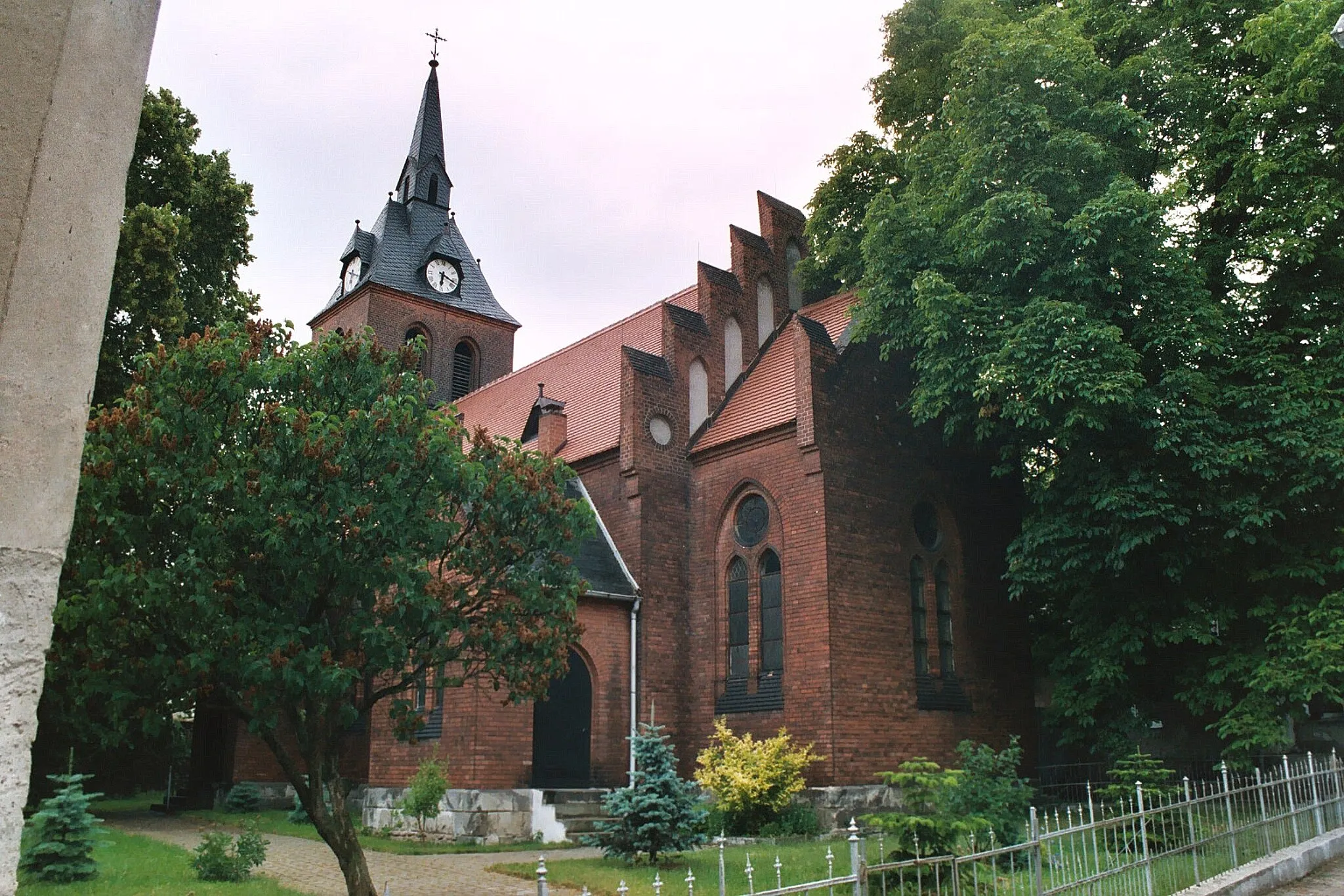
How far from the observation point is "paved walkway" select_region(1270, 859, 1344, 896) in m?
9.95

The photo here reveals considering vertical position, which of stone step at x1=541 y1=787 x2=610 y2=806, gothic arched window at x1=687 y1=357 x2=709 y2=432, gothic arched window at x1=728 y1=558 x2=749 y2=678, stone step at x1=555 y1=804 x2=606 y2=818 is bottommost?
stone step at x1=555 y1=804 x2=606 y2=818

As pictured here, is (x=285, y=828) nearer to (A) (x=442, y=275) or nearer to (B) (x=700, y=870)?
(B) (x=700, y=870)

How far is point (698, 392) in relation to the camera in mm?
21781

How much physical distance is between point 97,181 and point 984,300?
54.6 ft

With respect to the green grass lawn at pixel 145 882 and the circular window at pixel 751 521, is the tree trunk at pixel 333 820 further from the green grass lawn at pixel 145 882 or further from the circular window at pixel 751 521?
the circular window at pixel 751 521

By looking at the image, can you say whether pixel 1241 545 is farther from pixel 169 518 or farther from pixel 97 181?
pixel 97 181

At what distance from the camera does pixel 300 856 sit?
1534cm

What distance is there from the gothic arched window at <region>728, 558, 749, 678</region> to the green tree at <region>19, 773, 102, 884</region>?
1064 centimetres

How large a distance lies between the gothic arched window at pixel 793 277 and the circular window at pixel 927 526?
587cm

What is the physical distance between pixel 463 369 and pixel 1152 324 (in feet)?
93.2

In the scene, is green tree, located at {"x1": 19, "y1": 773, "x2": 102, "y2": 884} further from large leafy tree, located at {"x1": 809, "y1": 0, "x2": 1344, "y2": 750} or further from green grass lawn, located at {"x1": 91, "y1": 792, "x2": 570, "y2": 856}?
large leafy tree, located at {"x1": 809, "y1": 0, "x2": 1344, "y2": 750}

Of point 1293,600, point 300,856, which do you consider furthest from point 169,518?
point 1293,600

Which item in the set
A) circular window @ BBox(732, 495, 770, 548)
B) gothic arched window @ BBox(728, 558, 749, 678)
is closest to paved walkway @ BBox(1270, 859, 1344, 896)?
gothic arched window @ BBox(728, 558, 749, 678)

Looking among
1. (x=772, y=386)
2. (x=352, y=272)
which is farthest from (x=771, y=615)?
(x=352, y=272)
